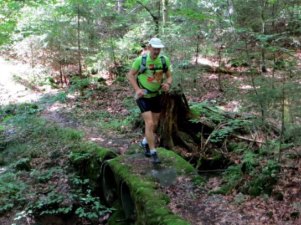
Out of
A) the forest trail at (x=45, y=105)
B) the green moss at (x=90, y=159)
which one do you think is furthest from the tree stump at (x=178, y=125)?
the green moss at (x=90, y=159)

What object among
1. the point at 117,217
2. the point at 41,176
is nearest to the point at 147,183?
the point at 117,217

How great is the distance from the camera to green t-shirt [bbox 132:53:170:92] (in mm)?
6414

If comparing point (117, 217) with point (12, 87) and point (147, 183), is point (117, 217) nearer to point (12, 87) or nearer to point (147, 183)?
point (147, 183)

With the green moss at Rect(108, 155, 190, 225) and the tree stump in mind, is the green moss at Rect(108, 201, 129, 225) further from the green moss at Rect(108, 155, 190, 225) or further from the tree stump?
the tree stump

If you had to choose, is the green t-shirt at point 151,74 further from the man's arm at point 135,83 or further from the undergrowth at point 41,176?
the undergrowth at point 41,176

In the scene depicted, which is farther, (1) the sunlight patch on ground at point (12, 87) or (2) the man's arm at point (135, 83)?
(1) the sunlight patch on ground at point (12, 87)

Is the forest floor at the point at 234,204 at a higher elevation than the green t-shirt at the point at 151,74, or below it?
below

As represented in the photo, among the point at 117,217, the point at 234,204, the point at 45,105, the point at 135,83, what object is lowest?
the point at 117,217

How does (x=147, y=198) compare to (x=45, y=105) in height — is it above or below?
below

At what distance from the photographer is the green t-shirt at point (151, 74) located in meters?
6.41

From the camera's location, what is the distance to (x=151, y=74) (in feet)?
21.3

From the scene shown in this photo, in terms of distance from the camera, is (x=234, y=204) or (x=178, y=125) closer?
(x=234, y=204)

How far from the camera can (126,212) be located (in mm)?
6641

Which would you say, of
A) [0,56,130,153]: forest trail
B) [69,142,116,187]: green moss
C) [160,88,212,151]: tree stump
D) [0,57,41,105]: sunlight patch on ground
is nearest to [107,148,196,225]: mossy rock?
[69,142,116,187]: green moss
